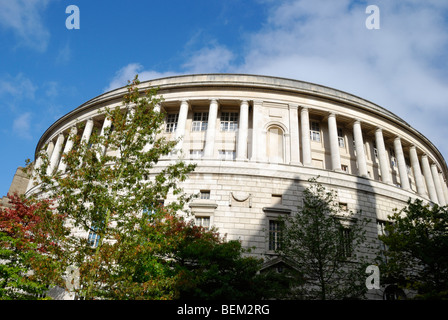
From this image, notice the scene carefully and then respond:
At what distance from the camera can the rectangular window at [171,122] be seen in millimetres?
32531

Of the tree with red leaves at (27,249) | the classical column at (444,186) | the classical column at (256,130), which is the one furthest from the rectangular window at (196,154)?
the classical column at (444,186)

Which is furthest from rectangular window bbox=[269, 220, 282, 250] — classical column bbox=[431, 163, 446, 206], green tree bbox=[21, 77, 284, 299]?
classical column bbox=[431, 163, 446, 206]

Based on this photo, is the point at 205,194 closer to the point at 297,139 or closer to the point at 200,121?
→ the point at 200,121

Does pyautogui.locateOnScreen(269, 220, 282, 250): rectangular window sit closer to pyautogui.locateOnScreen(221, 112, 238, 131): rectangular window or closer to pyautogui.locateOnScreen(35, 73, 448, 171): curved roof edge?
pyautogui.locateOnScreen(221, 112, 238, 131): rectangular window

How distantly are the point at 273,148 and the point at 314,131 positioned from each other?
6.14 m

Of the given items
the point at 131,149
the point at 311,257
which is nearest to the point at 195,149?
the point at 311,257

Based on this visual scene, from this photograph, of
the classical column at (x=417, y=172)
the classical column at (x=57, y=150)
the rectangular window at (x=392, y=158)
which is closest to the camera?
the classical column at (x=417, y=172)

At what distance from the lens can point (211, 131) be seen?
29.9 m

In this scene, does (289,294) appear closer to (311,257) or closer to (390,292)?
(311,257)

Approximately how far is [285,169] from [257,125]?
5309mm

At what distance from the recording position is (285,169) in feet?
90.1

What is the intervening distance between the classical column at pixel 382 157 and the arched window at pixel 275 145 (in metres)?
10.7

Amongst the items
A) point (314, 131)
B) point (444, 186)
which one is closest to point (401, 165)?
point (314, 131)

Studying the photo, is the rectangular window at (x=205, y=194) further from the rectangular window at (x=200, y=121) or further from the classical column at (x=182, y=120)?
the rectangular window at (x=200, y=121)
